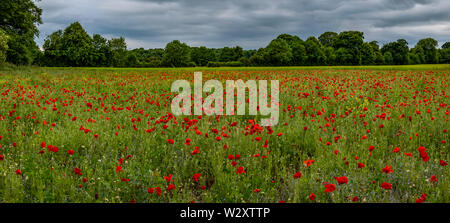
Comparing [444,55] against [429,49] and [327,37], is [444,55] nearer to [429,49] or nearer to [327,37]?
[429,49]

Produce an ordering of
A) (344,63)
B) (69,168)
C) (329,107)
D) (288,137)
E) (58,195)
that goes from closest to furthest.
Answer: (58,195), (69,168), (288,137), (329,107), (344,63)

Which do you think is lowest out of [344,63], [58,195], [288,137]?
[58,195]

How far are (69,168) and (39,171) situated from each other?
0.38 m

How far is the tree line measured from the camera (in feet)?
106

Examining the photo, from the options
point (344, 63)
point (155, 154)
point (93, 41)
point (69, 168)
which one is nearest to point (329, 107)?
point (155, 154)

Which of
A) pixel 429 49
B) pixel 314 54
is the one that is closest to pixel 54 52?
pixel 314 54

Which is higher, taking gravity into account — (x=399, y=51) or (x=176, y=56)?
(x=399, y=51)

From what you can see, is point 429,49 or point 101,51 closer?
point 101,51

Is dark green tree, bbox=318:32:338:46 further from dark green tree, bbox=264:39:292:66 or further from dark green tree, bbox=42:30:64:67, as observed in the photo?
dark green tree, bbox=42:30:64:67

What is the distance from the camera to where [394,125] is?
227 inches

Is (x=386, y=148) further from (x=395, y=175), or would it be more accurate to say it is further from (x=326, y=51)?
(x=326, y=51)

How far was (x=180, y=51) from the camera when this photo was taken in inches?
3250

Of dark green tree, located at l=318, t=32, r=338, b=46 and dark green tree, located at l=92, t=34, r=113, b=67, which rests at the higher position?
dark green tree, located at l=318, t=32, r=338, b=46

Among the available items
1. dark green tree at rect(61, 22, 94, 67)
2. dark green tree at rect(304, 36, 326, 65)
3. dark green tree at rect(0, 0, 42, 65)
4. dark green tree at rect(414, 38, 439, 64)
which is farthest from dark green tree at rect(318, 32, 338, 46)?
dark green tree at rect(0, 0, 42, 65)
